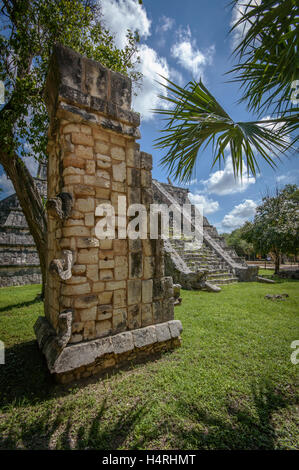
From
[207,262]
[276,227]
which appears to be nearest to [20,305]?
[207,262]

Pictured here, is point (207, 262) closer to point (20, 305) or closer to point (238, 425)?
point (20, 305)

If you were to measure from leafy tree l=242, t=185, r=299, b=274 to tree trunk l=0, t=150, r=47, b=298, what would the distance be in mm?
11673

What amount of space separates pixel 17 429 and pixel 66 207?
2.25 meters

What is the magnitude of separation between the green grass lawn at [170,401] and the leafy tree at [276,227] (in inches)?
370

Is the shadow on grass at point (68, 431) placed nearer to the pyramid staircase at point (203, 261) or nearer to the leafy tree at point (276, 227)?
the pyramid staircase at point (203, 261)

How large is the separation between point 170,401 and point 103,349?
98 centimetres

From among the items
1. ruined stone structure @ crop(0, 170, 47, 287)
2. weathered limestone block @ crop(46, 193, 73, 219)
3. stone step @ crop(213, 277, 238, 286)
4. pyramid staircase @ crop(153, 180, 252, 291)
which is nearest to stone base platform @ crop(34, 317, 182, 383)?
weathered limestone block @ crop(46, 193, 73, 219)

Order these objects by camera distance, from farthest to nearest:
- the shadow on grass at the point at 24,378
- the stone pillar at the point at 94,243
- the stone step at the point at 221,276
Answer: the stone step at the point at 221,276 → the stone pillar at the point at 94,243 → the shadow on grass at the point at 24,378

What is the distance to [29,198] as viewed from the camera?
254 inches

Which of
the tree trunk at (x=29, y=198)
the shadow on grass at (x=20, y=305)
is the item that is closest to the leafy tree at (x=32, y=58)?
the tree trunk at (x=29, y=198)

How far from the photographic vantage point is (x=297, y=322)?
14.9 ft

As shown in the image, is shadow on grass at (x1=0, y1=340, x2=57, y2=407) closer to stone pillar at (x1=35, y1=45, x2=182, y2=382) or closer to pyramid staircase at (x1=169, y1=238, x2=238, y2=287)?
stone pillar at (x1=35, y1=45, x2=182, y2=382)

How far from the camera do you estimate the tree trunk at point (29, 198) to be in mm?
6172

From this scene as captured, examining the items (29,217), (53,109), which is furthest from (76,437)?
(29,217)
